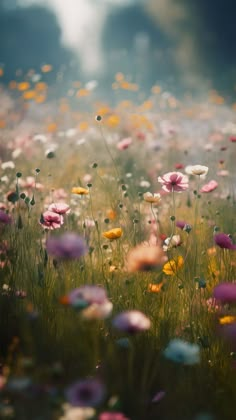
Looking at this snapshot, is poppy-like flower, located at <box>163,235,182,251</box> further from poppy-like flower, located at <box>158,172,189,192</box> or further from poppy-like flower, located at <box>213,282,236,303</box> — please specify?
poppy-like flower, located at <box>213,282,236,303</box>

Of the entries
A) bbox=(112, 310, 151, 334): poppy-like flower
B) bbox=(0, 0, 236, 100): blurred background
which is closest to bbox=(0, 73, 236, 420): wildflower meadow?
bbox=(112, 310, 151, 334): poppy-like flower

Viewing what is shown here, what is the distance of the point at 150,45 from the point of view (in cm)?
1373

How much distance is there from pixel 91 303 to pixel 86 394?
7.1 inches

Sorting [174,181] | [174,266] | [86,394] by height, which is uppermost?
[174,181]

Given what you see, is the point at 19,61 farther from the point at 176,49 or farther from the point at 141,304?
the point at 141,304

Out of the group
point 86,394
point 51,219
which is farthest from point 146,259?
point 51,219

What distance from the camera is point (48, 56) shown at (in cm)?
1473

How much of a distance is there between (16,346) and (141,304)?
471 mm

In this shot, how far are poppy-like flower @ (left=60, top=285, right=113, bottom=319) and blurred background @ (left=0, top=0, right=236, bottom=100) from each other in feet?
34.1

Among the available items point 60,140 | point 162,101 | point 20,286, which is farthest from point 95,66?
point 20,286

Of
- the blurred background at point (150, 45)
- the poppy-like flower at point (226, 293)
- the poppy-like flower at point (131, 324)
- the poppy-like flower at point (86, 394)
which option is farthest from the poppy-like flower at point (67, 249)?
the blurred background at point (150, 45)

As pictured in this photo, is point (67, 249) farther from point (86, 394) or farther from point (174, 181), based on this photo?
point (174, 181)

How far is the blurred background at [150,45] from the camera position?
12562 mm

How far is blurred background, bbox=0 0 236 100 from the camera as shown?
1256 centimetres
